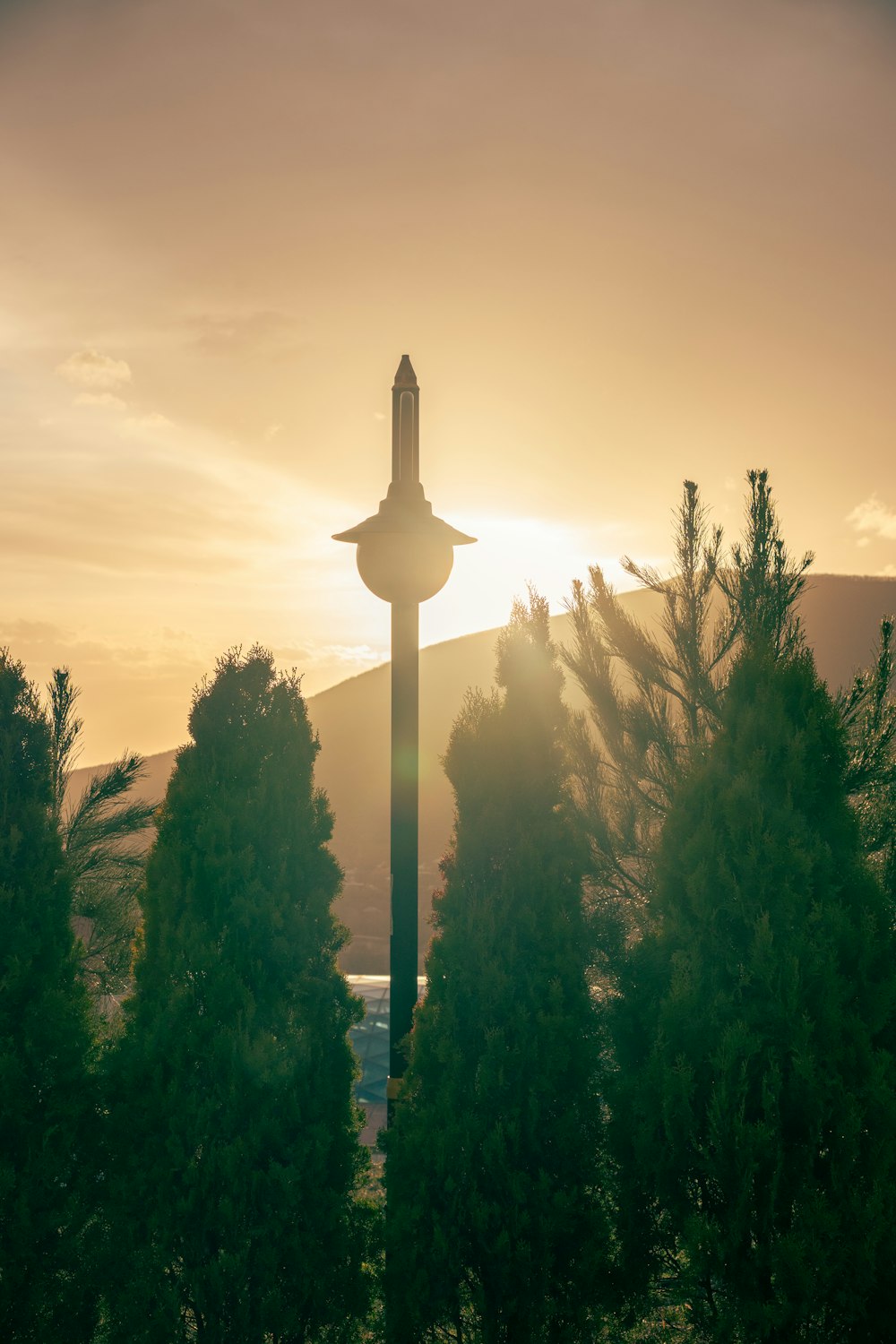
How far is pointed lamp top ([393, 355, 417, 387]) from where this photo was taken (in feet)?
20.4

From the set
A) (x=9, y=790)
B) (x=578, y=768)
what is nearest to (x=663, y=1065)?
(x=9, y=790)

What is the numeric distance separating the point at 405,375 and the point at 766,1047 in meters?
4.74

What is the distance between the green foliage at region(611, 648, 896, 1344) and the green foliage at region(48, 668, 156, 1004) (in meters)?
7.56

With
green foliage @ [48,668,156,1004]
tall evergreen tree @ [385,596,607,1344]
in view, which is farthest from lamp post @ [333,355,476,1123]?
green foliage @ [48,668,156,1004]

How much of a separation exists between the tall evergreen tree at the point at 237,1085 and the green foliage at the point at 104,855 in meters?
5.51

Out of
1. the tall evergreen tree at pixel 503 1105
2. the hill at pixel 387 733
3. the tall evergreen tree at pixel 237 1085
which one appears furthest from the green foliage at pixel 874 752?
the hill at pixel 387 733

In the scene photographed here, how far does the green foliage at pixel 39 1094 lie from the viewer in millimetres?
5777

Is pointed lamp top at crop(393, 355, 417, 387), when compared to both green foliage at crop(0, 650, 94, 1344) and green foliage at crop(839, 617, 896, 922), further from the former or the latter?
green foliage at crop(839, 617, 896, 922)

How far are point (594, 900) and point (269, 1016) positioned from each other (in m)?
4.78

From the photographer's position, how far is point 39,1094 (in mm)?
5984

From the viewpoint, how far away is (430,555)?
595 centimetres

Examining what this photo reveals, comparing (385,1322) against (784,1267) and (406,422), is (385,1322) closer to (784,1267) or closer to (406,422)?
(784,1267)

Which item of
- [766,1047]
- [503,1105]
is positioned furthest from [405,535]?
[766,1047]

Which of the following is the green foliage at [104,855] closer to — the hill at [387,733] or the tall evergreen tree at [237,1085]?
the tall evergreen tree at [237,1085]
